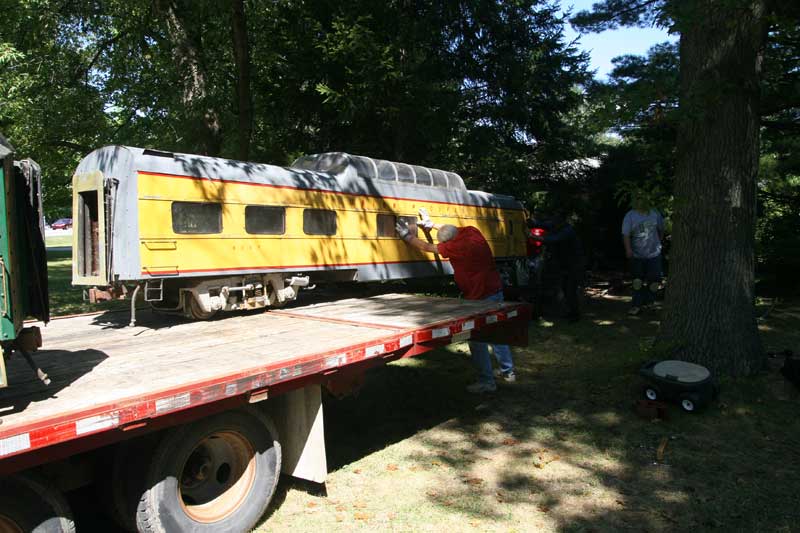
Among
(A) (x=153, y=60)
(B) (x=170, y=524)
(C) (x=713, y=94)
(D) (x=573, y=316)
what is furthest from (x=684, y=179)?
(A) (x=153, y=60)

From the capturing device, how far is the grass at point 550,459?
4.03 metres

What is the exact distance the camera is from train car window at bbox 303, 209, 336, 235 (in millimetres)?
7895

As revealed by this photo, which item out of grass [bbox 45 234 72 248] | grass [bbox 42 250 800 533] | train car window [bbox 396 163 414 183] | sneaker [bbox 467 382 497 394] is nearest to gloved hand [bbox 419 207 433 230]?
train car window [bbox 396 163 414 183]

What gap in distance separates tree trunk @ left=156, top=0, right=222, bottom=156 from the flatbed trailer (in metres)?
9.06

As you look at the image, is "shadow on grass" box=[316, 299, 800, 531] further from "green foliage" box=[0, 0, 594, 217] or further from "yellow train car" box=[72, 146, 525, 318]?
"green foliage" box=[0, 0, 594, 217]

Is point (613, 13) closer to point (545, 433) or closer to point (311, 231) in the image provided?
point (311, 231)

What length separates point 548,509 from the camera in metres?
4.16

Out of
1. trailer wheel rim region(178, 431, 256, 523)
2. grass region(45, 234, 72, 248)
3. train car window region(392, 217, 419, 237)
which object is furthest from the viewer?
grass region(45, 234, 72, 248)

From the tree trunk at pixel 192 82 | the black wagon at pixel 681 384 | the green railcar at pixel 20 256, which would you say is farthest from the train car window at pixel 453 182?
the green railcar at pixel 20 256

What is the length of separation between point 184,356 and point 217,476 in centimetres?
85

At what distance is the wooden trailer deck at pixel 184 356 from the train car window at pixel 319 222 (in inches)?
68.7

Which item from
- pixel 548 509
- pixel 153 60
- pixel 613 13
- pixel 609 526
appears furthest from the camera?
pixel 153 60

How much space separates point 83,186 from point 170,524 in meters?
4.47

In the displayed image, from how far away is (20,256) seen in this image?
3.17 metres
